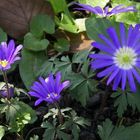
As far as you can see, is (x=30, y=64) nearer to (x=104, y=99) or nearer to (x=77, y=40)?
(x=77, y=40)

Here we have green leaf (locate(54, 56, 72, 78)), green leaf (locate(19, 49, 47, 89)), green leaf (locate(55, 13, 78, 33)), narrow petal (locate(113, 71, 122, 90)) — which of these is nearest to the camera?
narrow petal (locate(113, 71, 122, 90))

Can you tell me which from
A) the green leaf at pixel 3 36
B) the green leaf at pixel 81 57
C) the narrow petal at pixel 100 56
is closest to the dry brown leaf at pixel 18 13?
the green leaf at pixel 3 36

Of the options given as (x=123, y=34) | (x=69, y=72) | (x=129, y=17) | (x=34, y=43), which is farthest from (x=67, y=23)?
(x=123, y=34)

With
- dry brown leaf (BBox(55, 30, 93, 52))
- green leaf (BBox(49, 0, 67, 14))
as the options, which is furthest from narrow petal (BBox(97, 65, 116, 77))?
green leaf (BBox(49, 0, 67, 14))

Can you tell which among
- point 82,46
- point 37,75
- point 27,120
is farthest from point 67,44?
point 27,120

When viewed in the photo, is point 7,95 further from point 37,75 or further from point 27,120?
point 37,75

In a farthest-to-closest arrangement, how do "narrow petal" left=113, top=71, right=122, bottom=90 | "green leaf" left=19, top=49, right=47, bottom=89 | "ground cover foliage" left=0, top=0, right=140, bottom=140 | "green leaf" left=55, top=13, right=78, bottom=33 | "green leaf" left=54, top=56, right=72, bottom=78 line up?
"green leaf" left=55, top=13, right=78, bottom=33 < "green leaf" left=19, top=49, right=47, bottom=89 < "green leaf" left=54, top=56, right=72, bottom=78 < "ground cover foliage" left=0, top=0, right=140, bottom=140 < "narrow petal" left=113, top=71, right=122, bottom=90

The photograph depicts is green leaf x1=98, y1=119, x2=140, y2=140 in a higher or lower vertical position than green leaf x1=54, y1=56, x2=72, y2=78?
lower

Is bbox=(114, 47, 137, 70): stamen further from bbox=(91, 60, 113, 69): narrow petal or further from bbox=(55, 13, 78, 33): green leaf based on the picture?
bbox=(55, 13, 78, 33): green leaf
